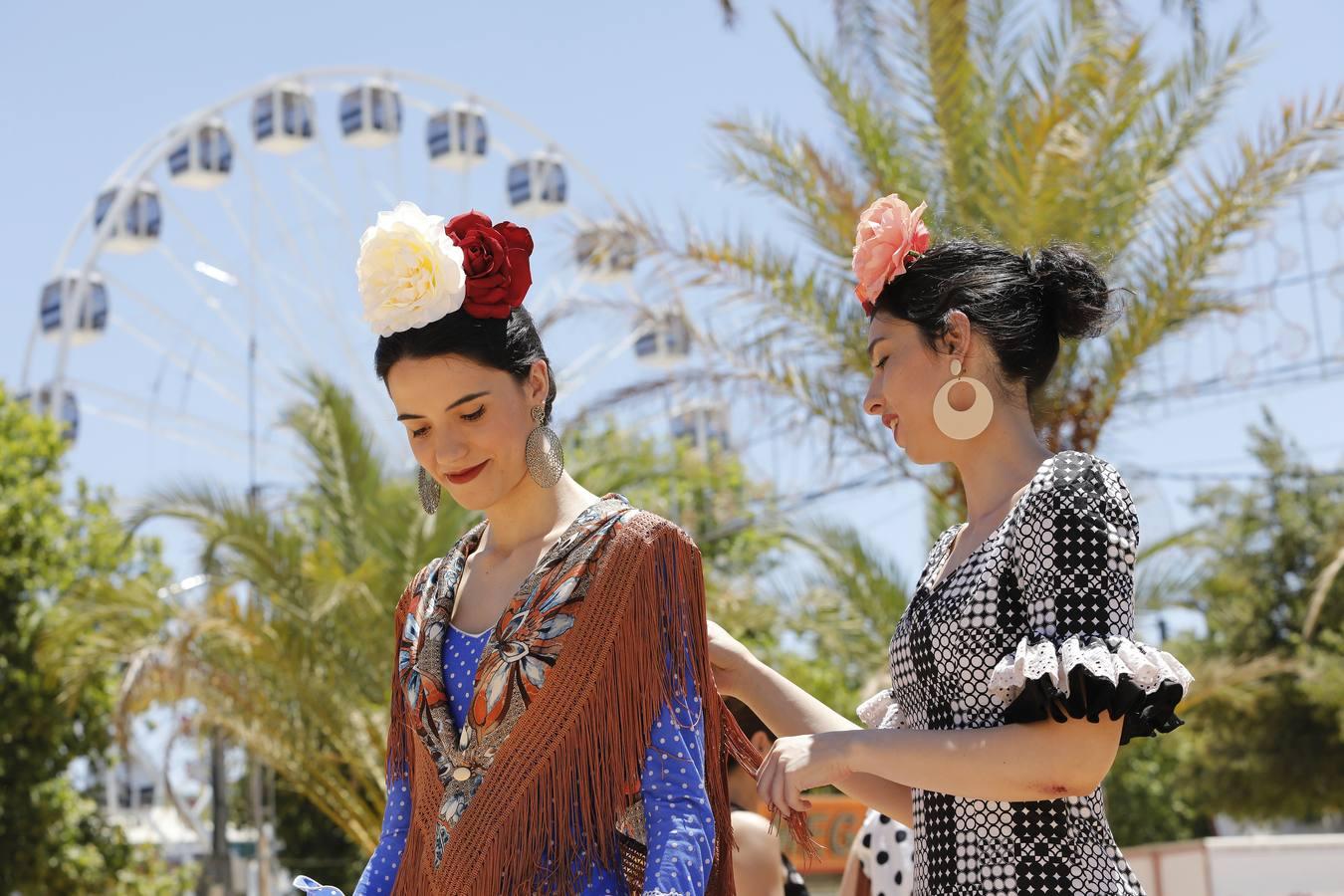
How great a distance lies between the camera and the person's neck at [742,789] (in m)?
4.25

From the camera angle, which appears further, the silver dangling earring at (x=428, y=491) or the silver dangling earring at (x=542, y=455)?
the silver dangling earring at (x=428, y=491)

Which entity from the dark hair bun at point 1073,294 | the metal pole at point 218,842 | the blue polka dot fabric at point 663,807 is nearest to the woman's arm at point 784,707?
the blue polka dot fabric at point 663,807

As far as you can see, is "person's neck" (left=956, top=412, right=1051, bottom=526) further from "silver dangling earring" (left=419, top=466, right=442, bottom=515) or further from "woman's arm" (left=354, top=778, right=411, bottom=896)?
"woman's arm" (left=354, top=778, right=411, bottom=896)

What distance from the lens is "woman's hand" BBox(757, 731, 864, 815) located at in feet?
7.65

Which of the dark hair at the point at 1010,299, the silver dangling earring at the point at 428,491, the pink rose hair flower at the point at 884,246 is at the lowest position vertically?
the silver dangling earring at the point at 428,491

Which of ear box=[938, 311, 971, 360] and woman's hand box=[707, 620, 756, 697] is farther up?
ear box=[938, 311, 971, 360]

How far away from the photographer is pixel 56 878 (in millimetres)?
13781

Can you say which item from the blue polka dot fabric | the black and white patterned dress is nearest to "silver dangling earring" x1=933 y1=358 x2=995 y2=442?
the black and white patterned dress

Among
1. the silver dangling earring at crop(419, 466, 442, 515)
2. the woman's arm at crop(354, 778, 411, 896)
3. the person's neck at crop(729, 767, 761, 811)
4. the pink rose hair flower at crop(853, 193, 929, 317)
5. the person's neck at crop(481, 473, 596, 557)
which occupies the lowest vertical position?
the woman's arm at crop(354, 778, 411, 896)

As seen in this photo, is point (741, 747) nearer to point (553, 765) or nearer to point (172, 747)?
point (553, 765)

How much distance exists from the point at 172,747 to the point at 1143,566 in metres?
6.77

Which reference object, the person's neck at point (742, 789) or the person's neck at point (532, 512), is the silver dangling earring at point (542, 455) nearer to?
the person's neck at point (532, 512)

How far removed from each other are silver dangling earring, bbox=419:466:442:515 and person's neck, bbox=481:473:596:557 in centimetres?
16

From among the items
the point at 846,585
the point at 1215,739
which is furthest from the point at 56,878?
the point at 1215,739
